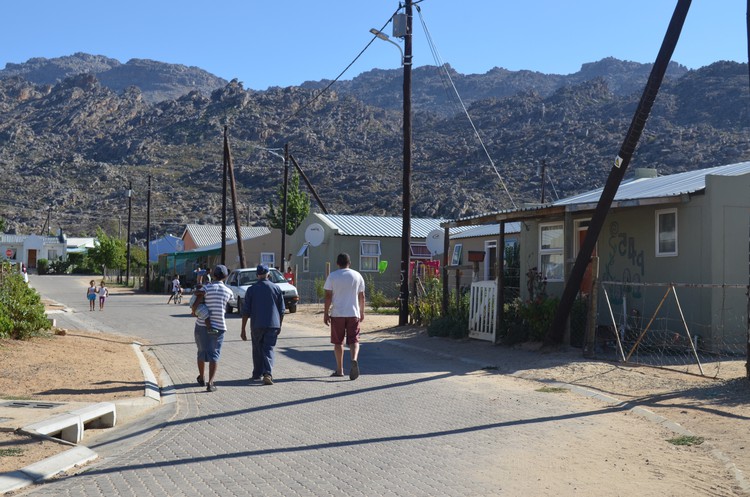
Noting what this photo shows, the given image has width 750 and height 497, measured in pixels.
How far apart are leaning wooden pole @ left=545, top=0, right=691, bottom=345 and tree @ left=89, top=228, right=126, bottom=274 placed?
2349 inches

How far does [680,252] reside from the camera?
1528 cm

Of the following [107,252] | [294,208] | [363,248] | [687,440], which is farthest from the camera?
[107,252]

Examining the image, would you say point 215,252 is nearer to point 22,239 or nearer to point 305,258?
point 305,258

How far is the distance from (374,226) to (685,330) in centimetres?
2660

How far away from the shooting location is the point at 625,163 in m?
13.0

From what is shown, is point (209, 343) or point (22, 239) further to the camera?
point (22, 239)

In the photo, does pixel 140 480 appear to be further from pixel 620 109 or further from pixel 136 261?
pixel 620 109

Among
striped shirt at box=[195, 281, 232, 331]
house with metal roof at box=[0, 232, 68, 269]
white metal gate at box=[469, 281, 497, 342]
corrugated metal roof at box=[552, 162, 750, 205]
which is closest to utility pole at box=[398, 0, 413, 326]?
white metal gate at box=[469, 281, 497, 342]

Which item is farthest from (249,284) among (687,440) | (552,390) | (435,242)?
(687,440)

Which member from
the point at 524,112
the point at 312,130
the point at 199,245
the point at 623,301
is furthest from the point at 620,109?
the point at 623,301

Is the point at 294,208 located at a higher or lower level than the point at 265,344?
higher

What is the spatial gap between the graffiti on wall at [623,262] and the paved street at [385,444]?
17.5 ft

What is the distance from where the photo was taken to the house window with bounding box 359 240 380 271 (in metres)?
38.6

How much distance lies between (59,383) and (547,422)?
259 inches
